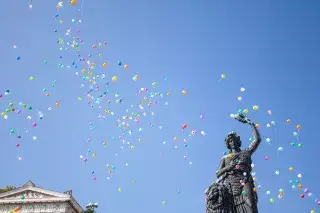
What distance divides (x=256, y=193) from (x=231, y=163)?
902 millimetres

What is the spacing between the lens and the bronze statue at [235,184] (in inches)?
359

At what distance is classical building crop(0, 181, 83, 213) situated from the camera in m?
45.0

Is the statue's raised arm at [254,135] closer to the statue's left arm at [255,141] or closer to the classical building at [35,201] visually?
the statue's left arm at [255,141]

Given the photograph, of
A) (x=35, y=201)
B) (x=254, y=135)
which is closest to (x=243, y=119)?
(x=254, y=135)

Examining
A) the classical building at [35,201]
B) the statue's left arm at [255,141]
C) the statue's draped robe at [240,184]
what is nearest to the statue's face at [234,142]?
the statue's draped robe at [240,184]

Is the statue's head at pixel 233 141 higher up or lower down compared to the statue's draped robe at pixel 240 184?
higher up

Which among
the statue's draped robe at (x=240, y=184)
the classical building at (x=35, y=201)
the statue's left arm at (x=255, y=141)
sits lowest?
the statue's draped robe at (x=240, y=184)

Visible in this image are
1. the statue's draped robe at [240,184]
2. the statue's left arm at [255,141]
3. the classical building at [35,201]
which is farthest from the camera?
the classical building at [35,201]

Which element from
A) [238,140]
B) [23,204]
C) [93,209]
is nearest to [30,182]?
[23,204]

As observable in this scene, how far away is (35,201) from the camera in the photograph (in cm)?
4506

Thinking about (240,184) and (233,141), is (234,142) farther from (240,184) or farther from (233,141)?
(240,184)

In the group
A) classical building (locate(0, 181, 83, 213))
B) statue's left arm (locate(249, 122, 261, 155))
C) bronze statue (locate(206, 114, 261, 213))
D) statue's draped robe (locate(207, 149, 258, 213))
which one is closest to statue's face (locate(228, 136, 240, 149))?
bronze statue (locate(206, 114, 261, 213))

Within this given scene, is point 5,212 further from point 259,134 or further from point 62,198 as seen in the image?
point 259,134

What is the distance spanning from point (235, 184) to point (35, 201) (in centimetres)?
3959
